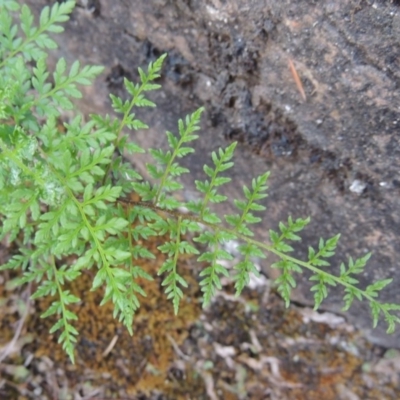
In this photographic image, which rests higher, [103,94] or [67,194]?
[67,194]

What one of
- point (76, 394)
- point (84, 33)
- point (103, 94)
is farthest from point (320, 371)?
point (84, 33)

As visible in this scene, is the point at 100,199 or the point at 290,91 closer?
the point at 100,199

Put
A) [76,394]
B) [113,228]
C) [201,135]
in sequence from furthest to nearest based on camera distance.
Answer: [76,394]
[201,135]
[113,228]

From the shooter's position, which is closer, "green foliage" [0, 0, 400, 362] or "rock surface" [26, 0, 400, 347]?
"green foliage" [0, 0, 400, 362]

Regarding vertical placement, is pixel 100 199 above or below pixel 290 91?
below

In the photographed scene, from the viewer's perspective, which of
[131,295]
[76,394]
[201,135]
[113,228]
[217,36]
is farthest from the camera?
[76,394]

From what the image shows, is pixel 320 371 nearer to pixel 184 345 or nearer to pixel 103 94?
pixel 184 345

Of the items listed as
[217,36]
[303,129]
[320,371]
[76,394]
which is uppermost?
[217,36]

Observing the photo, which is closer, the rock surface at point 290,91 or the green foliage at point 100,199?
the green foliage at point 100,199
